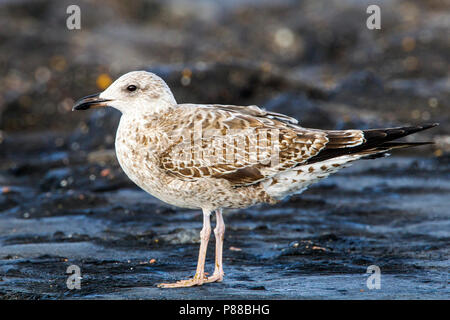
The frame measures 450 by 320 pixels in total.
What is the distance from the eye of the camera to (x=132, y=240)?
9.40 meters

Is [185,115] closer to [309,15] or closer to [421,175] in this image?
[421,175]

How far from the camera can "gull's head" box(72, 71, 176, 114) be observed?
804cm

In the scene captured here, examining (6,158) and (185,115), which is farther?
(6,158)

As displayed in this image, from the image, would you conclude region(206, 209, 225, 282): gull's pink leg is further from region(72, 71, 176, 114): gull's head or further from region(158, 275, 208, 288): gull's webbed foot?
region(72, 71, 176, 114): gull's head

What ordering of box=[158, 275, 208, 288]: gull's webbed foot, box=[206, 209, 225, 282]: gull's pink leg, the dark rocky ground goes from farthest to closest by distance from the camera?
the dark rocky ground < box=[206, 209, 225, 282]: gull's pink leg < box=[158, 275, 208, 288]: gull's webbed foot

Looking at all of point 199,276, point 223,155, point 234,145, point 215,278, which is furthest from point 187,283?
point 234,145

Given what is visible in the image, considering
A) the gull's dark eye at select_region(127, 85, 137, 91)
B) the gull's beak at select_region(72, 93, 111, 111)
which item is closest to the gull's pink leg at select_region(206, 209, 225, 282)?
the gull's dark eye at select_region(127, 85, 137, 91)

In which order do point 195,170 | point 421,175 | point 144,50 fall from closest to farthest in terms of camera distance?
1. point 195,170
2. point 421,175
3. point 144,50

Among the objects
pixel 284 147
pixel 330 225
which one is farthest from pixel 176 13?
pixel 284 147

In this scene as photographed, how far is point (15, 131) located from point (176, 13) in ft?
44.3

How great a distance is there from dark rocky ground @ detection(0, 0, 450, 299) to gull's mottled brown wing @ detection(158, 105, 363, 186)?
117 centimetres

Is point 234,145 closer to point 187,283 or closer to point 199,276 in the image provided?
point 199,276

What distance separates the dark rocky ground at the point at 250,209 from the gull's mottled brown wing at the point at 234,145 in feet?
3.85

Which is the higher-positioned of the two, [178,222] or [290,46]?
[290,46]
